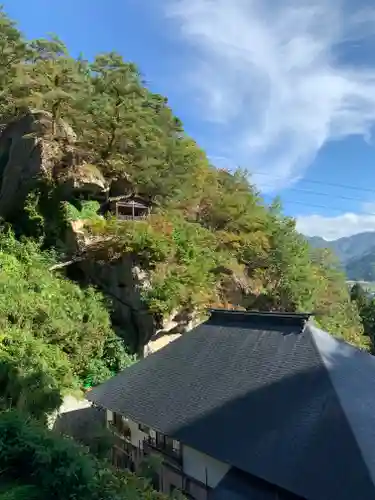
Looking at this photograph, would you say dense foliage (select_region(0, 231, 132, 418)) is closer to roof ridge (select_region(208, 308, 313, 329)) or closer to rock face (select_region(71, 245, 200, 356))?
rock face (select_region(71, 245, 200, 356))

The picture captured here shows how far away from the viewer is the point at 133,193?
19.7 metres

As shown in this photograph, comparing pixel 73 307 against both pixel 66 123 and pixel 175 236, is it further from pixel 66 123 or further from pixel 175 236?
pixel 66 123

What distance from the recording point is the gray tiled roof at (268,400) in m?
7.34

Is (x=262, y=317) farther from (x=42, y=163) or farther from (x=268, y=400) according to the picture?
(x=42, y=163)

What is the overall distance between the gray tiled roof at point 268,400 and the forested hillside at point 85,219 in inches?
115

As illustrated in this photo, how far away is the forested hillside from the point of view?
1431 cm

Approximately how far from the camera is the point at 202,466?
9250 mm

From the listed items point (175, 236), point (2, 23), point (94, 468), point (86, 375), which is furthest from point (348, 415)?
point (2, 23)

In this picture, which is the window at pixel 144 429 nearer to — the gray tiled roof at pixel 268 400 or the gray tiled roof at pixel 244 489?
the gray tiled roof at pixel 268 400

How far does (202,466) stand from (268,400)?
2.08m

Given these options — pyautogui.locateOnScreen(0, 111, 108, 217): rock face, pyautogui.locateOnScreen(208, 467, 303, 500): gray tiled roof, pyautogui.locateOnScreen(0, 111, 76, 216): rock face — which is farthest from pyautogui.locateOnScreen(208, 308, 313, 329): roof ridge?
pyautogui.locateOnScreen(0, 111, 76, 216): rock face

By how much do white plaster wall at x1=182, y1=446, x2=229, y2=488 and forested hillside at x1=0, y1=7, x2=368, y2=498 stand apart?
4.93 meters

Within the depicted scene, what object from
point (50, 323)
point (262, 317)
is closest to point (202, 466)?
point (262, 317)

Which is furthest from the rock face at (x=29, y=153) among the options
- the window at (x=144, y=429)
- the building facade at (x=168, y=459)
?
the window at (x=144, y=429)
